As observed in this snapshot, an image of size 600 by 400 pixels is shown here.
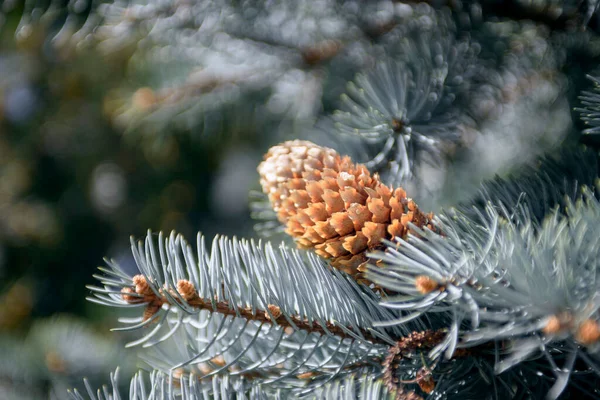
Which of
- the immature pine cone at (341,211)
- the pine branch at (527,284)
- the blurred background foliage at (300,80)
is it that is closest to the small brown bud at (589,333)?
the pine branch at (527,284)

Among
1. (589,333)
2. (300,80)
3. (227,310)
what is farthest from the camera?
(300,80)

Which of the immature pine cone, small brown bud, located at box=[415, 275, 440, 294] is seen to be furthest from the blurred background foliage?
small brown bud, located at box=[415, 275, 440, 294]

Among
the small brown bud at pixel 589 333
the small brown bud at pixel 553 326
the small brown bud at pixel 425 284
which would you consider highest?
the small brown bud at pixel 589 333

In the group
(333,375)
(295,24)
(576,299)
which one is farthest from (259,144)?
(576,299)

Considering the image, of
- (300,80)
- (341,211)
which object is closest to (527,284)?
(341,211)

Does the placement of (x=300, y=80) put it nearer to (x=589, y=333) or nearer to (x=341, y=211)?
(x=341, y=211)

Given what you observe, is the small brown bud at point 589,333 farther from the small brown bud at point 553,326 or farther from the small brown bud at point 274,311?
the small brown bud at point 274,311
